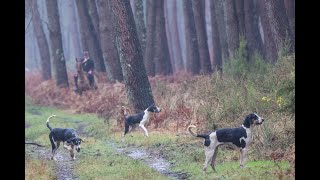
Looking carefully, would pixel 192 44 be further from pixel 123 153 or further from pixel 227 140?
pixel 227 140

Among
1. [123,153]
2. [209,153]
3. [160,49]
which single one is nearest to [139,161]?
[123,153]

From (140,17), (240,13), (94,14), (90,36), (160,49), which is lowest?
(160,49)

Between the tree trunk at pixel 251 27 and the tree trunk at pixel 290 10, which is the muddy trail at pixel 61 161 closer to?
the tree trunk at pixel 290 10

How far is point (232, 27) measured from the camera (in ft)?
70.5

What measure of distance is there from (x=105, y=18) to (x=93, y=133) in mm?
8522

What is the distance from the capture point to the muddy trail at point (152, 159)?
1250 centimetres

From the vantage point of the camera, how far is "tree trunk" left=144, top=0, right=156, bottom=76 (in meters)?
27.7

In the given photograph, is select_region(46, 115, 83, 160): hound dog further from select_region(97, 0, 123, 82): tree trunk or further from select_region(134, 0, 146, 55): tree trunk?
select_region(134, 0, 146, 55): tree trunk

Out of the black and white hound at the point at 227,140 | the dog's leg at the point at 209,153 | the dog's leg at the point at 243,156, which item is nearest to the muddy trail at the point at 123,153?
the dog's leg at the point at 209,153

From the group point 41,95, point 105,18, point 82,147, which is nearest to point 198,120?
point 82,147

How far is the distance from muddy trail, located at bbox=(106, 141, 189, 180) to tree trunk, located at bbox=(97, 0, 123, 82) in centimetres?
999

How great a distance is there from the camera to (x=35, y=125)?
2336 centimetres

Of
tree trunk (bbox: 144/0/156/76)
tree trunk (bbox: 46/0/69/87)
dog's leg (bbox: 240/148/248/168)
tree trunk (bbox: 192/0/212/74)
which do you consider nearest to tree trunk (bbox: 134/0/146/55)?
tree trunk (bbox: 144/0/156/76)

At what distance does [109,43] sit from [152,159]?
13.3 meters
